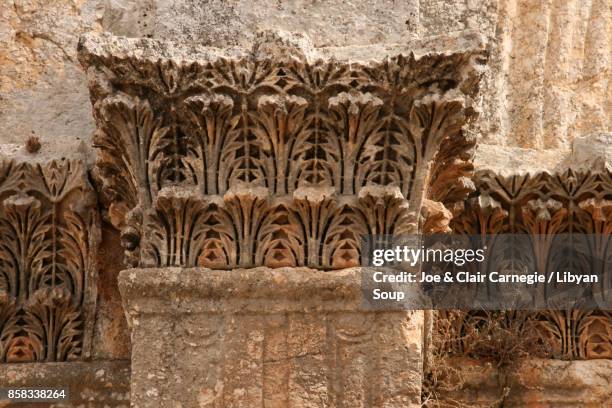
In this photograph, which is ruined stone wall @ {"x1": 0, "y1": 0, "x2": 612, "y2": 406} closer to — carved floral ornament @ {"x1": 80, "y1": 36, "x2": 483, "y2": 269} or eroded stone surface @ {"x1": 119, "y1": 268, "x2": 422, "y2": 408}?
carved floral ornament @ {"x1": 80, "y1": 36, "x2": 483, "y2": 269}

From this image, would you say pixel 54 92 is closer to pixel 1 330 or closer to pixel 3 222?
pixel 3 222

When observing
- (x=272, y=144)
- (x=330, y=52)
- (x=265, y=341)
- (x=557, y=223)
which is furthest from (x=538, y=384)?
(x=330, y=52)

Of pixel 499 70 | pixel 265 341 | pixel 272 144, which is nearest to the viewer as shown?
pixel 265 341

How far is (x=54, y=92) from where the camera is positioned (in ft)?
20.7

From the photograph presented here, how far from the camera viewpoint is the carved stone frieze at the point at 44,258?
5.87m

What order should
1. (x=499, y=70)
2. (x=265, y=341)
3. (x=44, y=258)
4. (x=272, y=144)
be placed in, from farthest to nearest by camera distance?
(x=499, y=70)
(x=44, y=258)
(x=272, y=144)
(x=265, y=341)

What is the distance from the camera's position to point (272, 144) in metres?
5.25

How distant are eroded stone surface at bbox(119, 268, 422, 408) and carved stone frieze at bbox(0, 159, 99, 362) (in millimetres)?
777

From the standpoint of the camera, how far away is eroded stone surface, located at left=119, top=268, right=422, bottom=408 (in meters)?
5.01

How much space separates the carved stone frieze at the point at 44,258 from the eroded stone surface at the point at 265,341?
2.55 ft

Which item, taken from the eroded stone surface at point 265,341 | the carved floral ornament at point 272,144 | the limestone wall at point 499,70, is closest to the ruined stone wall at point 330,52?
the limestone wall at point 499,70

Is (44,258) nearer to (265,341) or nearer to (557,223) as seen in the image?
(265,341)

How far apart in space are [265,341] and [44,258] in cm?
128

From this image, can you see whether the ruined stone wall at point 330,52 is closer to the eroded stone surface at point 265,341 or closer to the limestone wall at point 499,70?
the limestone wall at point 499,70
